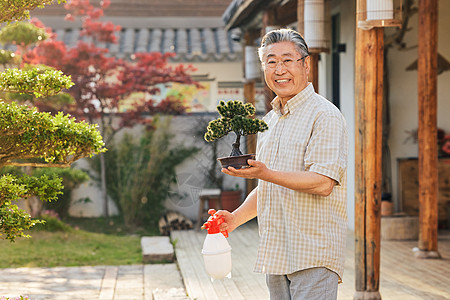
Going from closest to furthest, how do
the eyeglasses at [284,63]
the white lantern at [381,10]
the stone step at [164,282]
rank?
the eyeglasses at [284,63] < the white lantern at [381,10] < the stone step at [164,282]

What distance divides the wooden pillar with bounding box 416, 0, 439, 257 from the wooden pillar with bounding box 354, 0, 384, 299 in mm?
1953

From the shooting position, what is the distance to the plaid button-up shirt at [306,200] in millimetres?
2693

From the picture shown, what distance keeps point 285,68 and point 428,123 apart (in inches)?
179

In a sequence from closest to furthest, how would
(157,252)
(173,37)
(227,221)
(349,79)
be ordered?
1. (227,221)
2. (157,252)
3. (349,79)
4. (173,37)

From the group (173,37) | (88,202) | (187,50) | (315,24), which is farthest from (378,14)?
(173,37)

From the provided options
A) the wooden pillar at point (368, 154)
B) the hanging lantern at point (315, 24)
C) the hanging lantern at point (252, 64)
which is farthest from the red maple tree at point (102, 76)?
the wooden pillar at point (368, 154)

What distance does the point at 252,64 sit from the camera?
421 inches

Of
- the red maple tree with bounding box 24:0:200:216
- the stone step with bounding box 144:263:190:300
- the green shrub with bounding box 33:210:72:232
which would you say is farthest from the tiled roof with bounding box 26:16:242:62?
the stone step with bounding box 144:263:190:300

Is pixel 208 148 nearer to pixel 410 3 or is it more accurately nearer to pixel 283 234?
pixel 410 3

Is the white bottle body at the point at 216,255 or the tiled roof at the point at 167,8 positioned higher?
the tiled roof at the point at 167,8

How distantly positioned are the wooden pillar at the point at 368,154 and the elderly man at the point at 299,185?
7.76ft

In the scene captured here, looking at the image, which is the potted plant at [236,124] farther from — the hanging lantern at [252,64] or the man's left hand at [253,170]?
the hanging lantern at [252,64]

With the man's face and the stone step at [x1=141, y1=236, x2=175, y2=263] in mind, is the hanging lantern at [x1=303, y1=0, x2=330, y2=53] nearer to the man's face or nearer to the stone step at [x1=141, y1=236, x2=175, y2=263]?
the stone step at [x1=141, y1=236, x2=175, y2=263]

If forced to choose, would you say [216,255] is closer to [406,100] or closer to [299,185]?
[299,185]
